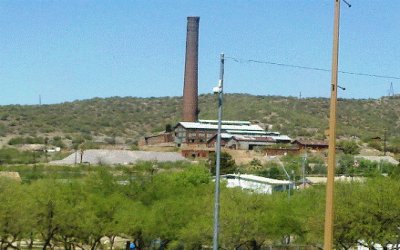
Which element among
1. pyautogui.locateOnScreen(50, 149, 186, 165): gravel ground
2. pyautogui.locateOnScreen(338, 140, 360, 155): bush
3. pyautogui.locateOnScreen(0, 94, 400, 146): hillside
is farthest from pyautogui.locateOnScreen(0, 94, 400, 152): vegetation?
pyautogui.locateOnScreen(50, 149, 186, 165): gravel ground

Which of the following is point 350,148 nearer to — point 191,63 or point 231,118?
point 191,63

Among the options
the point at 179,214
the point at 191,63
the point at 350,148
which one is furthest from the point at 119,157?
the point at 179,214

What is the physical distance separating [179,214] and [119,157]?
66400mm

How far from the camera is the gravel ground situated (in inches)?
4439

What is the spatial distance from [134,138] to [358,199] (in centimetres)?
13634

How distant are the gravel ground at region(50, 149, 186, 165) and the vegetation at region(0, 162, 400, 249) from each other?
187 ft

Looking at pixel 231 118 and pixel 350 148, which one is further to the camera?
pixel 231 118

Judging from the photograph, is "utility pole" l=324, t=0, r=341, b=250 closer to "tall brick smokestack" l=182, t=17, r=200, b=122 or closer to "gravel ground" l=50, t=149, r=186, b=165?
"gravel ground" l=50, t=149, r=186, b=165

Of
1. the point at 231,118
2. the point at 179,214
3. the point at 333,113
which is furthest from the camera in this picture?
the point at 231,118

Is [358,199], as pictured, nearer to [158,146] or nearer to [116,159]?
[116,159]

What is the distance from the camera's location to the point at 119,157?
115312mm

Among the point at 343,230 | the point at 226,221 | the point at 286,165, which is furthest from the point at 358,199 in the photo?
the point at 286,165

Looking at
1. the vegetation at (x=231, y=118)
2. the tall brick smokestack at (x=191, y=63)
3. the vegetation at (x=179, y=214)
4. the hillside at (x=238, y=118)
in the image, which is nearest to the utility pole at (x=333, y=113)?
the vegetation at (x=179, y=214)

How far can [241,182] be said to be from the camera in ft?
263
